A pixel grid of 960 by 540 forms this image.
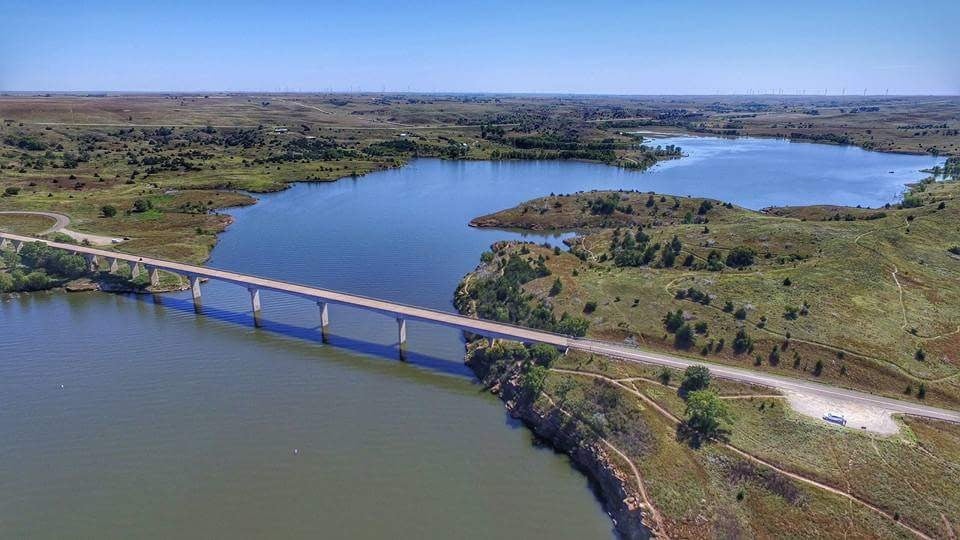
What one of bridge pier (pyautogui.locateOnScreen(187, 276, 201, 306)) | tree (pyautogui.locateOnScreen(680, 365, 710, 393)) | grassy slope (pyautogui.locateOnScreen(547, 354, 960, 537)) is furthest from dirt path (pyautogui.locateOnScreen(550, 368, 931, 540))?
bridge pier (pyautogui.locateOnScreen(187, 276, 201, 306))

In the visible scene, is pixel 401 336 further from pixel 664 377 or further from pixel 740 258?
pixel 740 258

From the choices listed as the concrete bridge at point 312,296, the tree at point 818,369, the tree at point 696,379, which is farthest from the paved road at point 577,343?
the tree at point 696,379

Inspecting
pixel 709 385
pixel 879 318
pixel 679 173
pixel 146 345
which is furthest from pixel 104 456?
pixel 679 173

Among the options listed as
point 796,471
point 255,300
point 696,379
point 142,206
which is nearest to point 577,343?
point 696,379

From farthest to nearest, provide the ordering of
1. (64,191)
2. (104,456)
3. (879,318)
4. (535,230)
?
1. (64,191)
2. (535,230)
3. (879,318)
4. (104,456)

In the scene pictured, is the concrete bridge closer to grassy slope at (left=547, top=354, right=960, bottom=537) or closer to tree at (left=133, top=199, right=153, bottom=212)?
grassy slope at (left=547, top=354, right=960, bottom=537)

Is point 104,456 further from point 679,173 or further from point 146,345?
point 679,173
